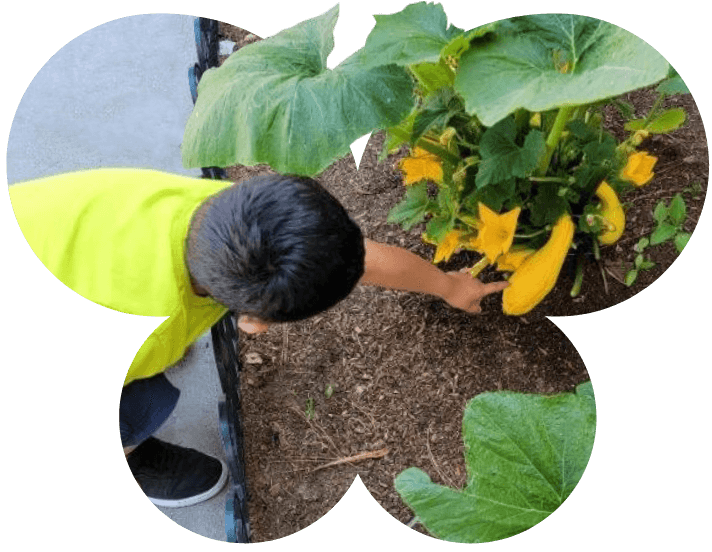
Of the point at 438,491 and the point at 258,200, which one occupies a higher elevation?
the point at 258,200

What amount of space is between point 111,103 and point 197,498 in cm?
109

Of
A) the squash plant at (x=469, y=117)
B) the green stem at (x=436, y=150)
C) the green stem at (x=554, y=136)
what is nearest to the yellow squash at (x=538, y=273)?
the squash plant at (x=469, y=117)

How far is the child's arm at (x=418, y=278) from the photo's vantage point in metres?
1.71

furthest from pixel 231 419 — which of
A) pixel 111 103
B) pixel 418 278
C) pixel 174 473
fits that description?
pixel 111 103

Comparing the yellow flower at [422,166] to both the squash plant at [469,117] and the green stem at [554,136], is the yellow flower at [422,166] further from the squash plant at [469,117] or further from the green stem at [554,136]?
the green stem at [554,136]

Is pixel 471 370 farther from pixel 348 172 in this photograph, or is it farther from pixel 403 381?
pixel 348 172

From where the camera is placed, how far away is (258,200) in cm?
138

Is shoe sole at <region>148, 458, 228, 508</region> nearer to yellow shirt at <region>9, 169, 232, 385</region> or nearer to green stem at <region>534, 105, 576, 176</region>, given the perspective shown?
yellow shirt at <region>9, 169, 232, 385</region>

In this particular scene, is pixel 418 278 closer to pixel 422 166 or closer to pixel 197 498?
pixel 422 166

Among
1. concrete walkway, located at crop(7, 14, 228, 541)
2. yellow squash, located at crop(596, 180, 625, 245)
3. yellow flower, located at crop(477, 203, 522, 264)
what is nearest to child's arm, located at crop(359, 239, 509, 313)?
yellow flower, located at crop(477, 203, 522, 264)

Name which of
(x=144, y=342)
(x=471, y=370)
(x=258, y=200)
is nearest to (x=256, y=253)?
(x=258, y=200)

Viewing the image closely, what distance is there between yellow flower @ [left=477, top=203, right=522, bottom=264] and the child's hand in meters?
0.17

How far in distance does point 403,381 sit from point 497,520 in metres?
0.41

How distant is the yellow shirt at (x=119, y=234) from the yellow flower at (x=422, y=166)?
16.5 inches
